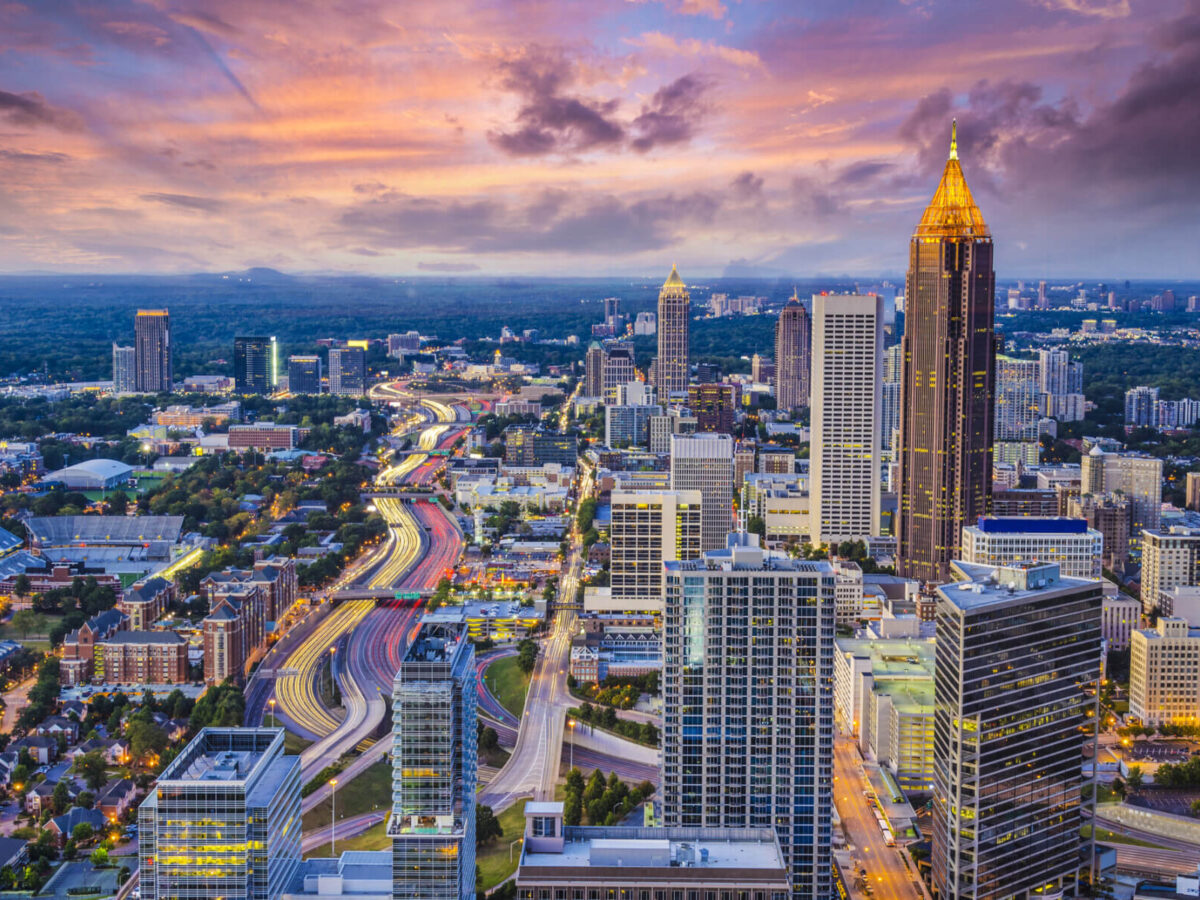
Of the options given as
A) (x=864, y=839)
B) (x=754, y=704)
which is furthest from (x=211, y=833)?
(x=864, y=839)

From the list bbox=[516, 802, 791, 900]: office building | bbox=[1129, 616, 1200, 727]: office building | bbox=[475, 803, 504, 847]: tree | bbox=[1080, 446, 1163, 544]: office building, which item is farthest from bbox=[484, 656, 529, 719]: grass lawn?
bbox=[1080, 446, 1163, 544]: office building

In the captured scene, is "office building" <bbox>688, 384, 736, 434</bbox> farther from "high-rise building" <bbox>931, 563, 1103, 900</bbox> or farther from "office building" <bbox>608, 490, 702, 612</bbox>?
"high-rise building" <bbox>931, 563, 1103, 900</bbox>

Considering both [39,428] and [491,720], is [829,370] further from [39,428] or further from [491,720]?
[39,428]

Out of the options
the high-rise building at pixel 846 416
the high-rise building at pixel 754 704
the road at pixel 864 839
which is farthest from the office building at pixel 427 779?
the high-rise building at pixel 846 416

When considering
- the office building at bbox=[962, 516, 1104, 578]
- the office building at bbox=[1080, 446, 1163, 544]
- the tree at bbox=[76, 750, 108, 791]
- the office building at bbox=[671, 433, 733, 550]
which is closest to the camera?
the tree at bbox=[76, 750, 108, 791]

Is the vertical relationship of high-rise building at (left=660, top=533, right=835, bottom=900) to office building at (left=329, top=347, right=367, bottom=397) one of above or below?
below

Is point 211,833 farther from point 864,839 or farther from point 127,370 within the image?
point 127,370
